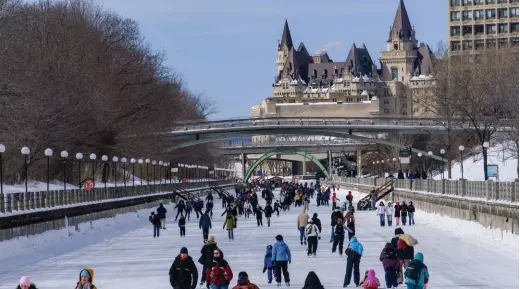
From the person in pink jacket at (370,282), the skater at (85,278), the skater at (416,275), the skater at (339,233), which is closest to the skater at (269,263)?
→ the skater at (416,275)

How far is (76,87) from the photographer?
61531 millimetres

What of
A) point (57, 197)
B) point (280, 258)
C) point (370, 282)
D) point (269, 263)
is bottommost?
point (269, 263)

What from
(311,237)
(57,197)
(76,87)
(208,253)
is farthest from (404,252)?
(76,87)

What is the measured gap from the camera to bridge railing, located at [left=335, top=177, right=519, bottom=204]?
116ft

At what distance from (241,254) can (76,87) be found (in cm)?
3205

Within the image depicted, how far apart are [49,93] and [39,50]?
4.01m

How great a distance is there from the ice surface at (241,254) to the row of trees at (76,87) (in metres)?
6.73

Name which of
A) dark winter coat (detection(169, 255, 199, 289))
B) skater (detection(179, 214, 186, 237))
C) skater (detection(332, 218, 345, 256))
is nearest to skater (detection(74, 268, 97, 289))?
dark winter coat (detection(169, 255, 199, 289))

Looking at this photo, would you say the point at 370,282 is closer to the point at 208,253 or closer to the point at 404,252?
the point at 208,253

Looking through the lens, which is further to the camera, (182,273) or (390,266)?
(390,266)

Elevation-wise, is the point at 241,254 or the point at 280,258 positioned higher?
the point at 280,258

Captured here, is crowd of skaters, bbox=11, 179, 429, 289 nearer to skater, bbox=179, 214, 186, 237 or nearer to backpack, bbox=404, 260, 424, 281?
backpack, bbox=404, 260, 424, 281

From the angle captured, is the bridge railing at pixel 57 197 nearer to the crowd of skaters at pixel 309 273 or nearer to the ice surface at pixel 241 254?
the ice surface at pixel 241 254

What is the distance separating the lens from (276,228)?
45594 mm
